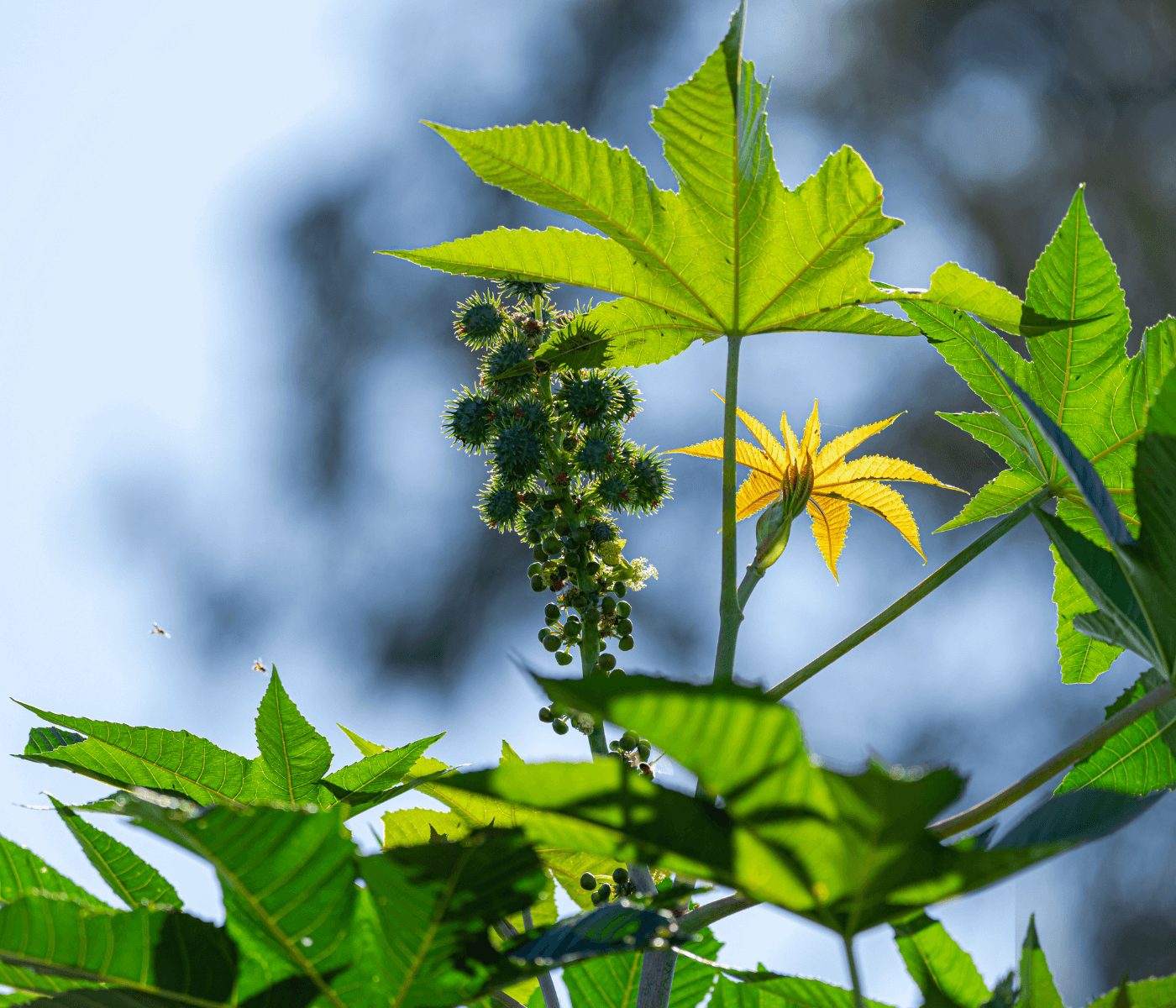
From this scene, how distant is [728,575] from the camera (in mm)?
958

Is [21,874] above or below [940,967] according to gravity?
above

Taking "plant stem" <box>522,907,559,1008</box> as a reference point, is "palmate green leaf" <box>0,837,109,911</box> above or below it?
above

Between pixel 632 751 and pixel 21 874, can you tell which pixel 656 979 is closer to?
pixel 632 751

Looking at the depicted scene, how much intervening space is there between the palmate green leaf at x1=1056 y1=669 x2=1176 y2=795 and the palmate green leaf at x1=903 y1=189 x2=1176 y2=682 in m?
0.25

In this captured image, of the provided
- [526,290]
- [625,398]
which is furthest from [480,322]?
[625,398]

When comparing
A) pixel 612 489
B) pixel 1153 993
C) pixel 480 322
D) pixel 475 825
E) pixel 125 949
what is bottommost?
pixel 1153 993

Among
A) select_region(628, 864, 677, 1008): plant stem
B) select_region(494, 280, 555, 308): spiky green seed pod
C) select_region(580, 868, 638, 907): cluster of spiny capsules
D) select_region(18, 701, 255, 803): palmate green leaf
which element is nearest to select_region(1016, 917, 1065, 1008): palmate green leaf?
select_region(628, 864, 677, 1008): plant stem

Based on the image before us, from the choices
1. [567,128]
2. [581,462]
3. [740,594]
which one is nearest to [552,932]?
[740,594]

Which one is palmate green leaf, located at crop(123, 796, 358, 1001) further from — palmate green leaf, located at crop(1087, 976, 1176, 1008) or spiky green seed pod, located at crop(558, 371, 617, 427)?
spiky green seed pod, located at crop(558, 371, 617, 427)

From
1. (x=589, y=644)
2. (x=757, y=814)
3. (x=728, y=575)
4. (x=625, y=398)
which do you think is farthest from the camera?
(x=625, y=398)

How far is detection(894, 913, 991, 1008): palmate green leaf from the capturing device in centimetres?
71

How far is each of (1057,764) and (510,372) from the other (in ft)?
2.09

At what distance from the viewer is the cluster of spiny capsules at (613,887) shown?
3.14 ft

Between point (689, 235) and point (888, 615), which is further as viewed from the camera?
point (689, 235)
